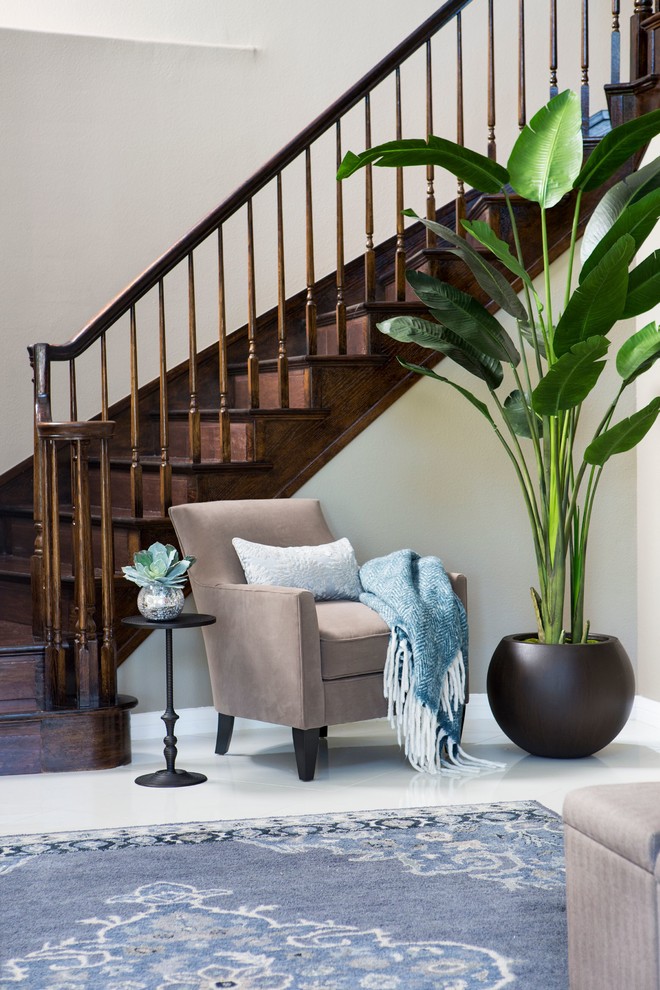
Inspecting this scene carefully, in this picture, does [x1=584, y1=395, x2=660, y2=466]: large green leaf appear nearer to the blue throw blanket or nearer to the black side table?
the blue throw blanket

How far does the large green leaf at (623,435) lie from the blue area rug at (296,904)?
1080 millimetres

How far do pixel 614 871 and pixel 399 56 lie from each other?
10.8 ft

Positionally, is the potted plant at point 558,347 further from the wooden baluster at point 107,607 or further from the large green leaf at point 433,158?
the wooden baluster at point 107,607

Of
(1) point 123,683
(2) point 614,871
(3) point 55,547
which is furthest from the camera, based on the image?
(1) point 123,683

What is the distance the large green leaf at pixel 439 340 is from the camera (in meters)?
3.79

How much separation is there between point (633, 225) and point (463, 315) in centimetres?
59

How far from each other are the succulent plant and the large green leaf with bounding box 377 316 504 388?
979mm

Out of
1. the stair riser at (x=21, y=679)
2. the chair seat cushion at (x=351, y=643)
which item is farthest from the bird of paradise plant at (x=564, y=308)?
the stair riser at (x=21, y=679)

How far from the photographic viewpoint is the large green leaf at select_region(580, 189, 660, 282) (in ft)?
11.3

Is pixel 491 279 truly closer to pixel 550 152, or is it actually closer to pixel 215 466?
pixel 550 152

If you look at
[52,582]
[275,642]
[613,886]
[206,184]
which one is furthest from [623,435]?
[206,184]

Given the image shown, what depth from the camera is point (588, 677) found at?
3648 millimetres

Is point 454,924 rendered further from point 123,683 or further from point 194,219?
point 194,219

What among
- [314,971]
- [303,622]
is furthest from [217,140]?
[314,971]
